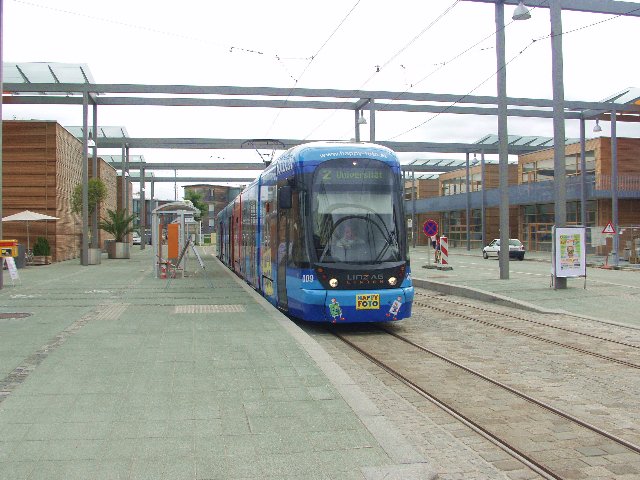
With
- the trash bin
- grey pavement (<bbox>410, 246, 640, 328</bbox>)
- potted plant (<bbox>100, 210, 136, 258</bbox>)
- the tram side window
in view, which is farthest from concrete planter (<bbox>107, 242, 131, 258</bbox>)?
the tram side window

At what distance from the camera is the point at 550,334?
11.6 m

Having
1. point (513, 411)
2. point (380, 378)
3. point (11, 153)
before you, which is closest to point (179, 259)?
point (11, 153)

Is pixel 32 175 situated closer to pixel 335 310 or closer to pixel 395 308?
pixel 335 310

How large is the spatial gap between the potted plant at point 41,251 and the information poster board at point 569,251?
878 inches

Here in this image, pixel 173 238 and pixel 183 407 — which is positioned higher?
pixel 173 238

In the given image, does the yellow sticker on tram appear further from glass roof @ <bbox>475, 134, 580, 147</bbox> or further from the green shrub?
glass roof @ <bbox>475, 134, 580, 147</bbox>

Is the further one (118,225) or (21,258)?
(118,225)

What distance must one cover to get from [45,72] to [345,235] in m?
22.2

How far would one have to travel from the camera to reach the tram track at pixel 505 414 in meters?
5.22

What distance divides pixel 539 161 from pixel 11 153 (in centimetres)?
3568

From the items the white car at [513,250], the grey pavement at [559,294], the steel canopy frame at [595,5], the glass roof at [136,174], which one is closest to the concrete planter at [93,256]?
the grey pavement at [559,294]

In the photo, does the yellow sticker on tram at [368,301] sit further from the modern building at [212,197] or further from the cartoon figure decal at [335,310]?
the modern building at [212,197]

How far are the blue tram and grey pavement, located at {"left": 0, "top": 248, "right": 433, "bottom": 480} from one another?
93 centimetres

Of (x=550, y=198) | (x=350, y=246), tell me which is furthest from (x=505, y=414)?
(x=550, y=198)
